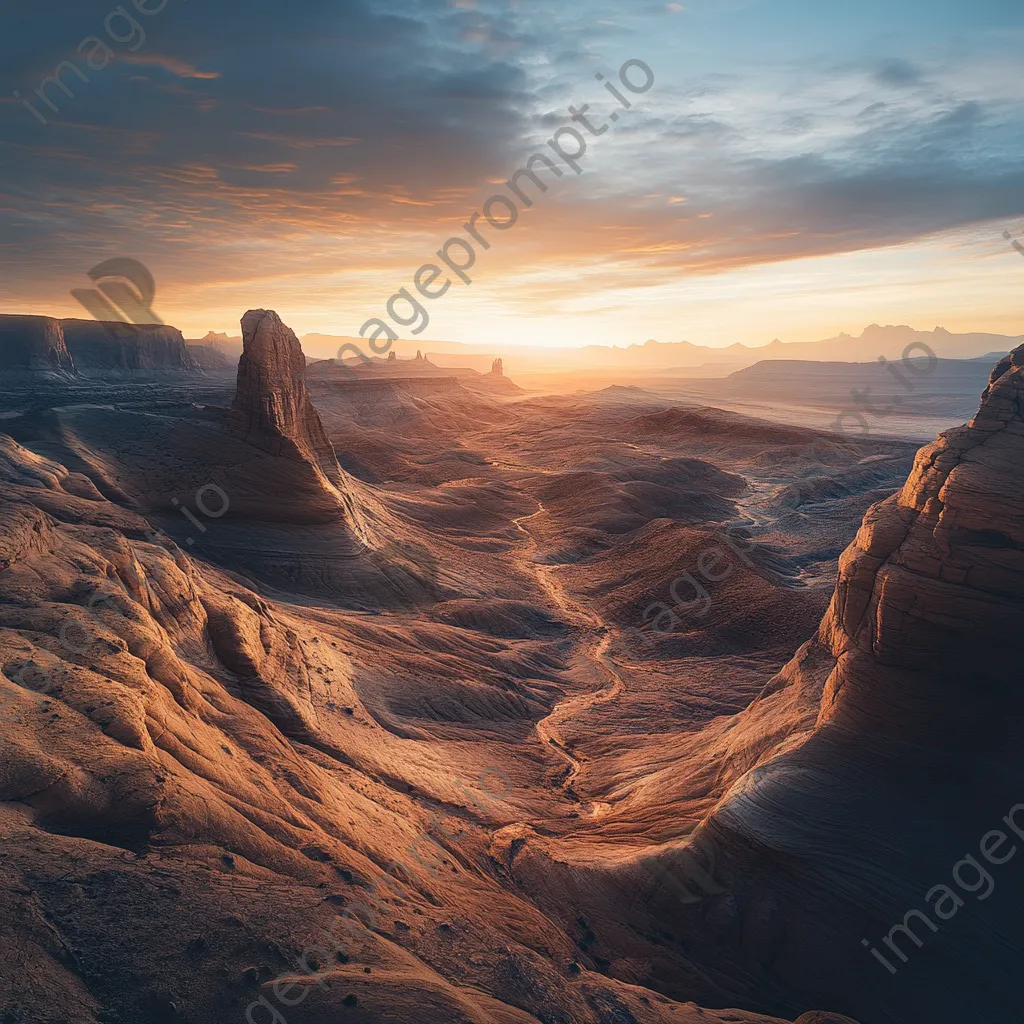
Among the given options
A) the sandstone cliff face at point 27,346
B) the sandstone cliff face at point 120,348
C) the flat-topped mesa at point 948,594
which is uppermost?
the sandstone cliff face at point 120,348

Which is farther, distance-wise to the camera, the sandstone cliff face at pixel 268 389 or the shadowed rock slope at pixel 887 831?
the sandstone cliff face at pixel 268 389

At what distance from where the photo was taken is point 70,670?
11.0m

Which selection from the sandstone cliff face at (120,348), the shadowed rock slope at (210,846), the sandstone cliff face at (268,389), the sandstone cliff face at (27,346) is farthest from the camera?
the sandstone cliff face at (120,348)

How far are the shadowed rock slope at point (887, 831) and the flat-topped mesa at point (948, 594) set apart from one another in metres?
0.03

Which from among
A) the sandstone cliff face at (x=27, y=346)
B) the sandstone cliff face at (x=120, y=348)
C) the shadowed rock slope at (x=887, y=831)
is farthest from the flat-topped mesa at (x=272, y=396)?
the sandstone cliff face at (x=120, y=348)

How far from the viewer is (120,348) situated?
14700cm

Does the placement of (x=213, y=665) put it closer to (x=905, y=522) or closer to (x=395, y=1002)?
(x=395, y=1002)

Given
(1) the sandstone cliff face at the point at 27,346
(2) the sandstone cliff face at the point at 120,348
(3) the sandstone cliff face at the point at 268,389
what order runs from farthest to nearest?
1. (2) the sandstone cliff face at the point at 120,348
2. (1) the sandstone cliff face at the point at 27,346
3. (3) the sandstone cliff face at the point at 268,389

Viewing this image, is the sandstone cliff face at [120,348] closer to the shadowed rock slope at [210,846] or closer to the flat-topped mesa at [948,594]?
the shadowed rock slope at [210,846]

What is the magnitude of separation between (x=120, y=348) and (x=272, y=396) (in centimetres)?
13677

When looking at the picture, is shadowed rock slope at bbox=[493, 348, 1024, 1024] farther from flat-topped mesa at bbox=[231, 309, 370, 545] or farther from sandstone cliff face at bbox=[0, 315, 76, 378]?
sandstone cliff face at bbox=[0, 315, 76, 378]

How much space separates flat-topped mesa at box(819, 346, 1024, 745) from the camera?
1209 centimetres

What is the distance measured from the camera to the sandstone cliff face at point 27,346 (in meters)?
119

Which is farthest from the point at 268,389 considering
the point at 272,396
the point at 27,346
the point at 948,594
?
the point at 27,346
